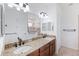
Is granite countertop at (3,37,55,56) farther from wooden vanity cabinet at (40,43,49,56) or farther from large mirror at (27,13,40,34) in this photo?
large mirror at (27,13,40,34)

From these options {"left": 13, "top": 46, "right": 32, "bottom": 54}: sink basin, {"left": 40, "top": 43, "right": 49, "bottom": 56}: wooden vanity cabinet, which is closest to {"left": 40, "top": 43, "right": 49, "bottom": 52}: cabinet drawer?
{"left": 40, "top": 43, "right": 49, "bottom": 56}: wooden vanity cabinet

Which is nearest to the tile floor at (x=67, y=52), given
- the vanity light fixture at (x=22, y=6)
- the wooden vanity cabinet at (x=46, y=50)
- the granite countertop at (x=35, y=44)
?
the wooden vanity cabinet at (x=46, y=50)

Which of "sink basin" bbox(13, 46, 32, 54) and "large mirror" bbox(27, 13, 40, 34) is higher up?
"large mirror" bbox(27, 13, 40, 34)

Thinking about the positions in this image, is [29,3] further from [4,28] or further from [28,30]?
[4,28]

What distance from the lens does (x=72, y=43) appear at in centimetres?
164

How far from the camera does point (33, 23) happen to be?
1.62m

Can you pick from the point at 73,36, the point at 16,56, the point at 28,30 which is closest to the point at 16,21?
the point at 28,30

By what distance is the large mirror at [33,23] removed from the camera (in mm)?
1604

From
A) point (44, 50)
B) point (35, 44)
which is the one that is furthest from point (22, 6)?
point (44, 50)

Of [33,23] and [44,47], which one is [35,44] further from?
[33,23]

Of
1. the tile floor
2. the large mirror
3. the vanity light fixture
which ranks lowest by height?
the tile floor

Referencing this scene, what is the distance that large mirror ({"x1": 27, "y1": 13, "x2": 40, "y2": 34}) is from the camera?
160 centimetres

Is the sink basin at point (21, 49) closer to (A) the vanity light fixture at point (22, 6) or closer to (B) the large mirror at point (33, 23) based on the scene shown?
(B) the large mirror at point (33, 23)

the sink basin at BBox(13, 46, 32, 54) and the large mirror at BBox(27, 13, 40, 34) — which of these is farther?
the large mirror at BBox(27, 13, 40, 34)
